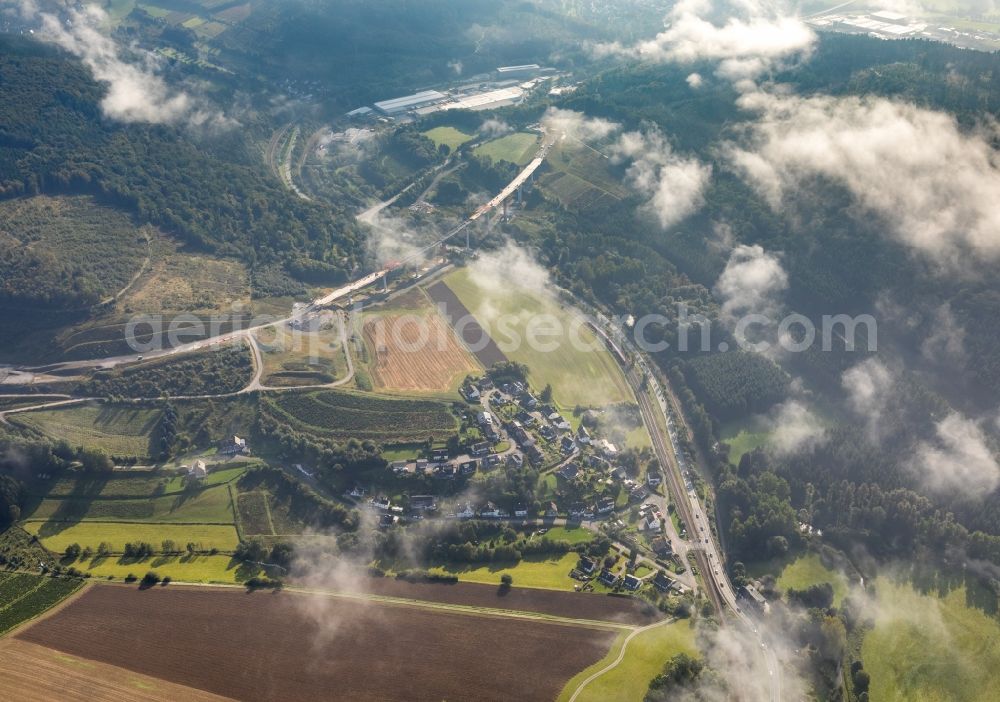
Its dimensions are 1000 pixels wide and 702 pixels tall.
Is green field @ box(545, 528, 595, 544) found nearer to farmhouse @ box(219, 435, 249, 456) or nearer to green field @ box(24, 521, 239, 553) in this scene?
green field @ box(24, 521, 239, 553)

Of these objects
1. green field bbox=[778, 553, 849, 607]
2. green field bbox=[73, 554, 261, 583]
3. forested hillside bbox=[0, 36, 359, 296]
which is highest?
forested hillside bbox=[0, 36, 359, 296]

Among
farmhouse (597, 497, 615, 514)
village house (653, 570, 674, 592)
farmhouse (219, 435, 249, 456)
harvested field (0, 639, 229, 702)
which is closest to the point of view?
harvested field (0, 639, 229, 702)

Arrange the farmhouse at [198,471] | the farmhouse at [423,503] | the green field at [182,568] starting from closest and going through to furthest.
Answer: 1. the green field at [182,568]
2. the farmhouse at [423,503]
3. the farmhouse at [198,471]

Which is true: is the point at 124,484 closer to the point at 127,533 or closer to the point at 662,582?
the point at 127,533

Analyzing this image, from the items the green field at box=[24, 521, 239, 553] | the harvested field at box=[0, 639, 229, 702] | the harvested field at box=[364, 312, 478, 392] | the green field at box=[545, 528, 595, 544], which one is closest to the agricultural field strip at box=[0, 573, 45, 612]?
the green field at box=[24, 521, 239, 553]

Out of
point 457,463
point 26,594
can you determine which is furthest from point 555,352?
point 26,594

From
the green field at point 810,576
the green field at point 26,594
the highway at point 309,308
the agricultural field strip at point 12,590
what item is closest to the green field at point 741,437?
the green field at point 810,576

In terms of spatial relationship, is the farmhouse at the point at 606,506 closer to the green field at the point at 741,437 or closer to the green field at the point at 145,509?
the green field at the point at 741,437
